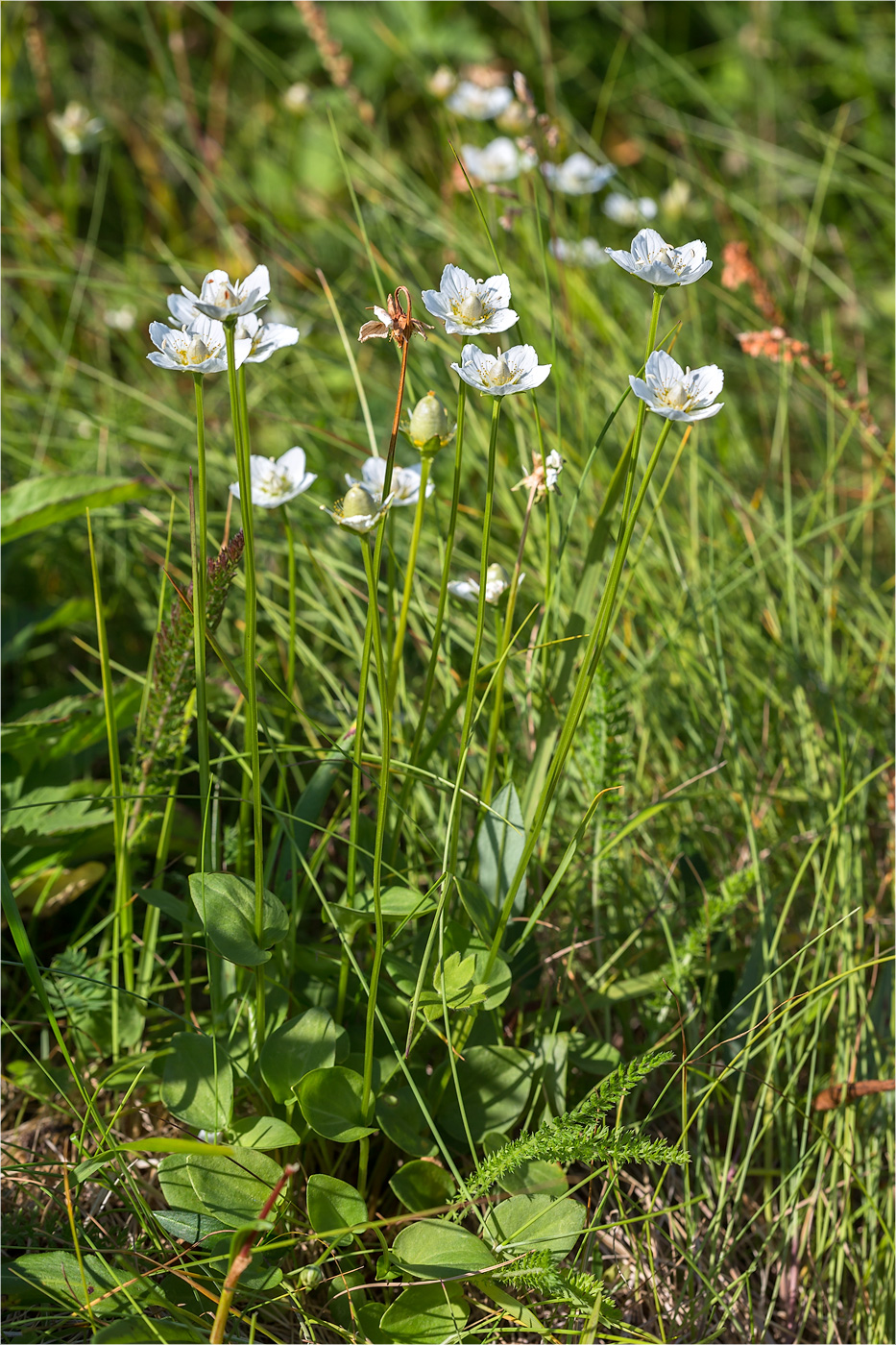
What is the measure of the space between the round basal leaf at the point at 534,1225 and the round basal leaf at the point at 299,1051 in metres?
0.18

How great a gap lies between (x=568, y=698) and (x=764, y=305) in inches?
25.9

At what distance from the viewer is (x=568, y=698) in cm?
102

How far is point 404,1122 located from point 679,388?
0.63 meters

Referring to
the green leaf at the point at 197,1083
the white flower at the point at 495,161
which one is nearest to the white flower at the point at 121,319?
the white flower at the point at 495,161

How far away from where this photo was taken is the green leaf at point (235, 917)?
0.73 metres

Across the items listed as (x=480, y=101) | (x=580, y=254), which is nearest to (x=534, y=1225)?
(x=580, y=254)

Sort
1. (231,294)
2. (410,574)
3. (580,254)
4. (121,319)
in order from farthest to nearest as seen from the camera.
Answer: (121,319) < (580,254) < (410,574) < (231,294)

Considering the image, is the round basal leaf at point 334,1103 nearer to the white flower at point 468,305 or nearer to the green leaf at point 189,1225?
the green leaf at point 189,1225

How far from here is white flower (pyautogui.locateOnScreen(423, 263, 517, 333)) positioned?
697mm

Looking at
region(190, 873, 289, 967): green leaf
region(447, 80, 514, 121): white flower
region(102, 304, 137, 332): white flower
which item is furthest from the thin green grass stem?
region(447, 80, 514, 121): white flower

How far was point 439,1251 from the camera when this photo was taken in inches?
28.7

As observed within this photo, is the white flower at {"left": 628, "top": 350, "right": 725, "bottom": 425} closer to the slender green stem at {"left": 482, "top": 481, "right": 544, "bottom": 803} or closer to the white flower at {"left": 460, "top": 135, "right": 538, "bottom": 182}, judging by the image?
the slender green stem at {"left": 482, "top": 481, "right": 544, "bottom": 803}

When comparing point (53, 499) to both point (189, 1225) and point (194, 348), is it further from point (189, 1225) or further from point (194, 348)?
point (189, 1225)

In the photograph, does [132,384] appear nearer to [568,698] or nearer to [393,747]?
[393,747]
